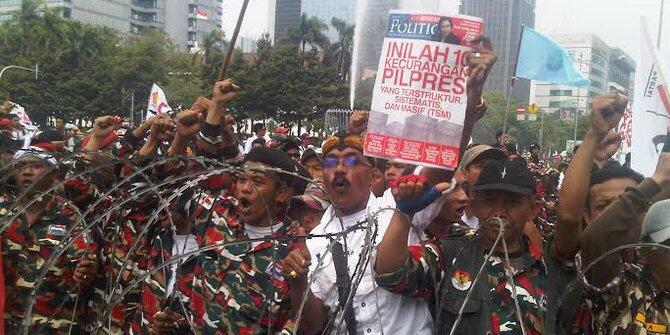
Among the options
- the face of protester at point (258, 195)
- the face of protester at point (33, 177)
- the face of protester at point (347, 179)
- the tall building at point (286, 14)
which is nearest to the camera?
the face of protester at point (347, 179)

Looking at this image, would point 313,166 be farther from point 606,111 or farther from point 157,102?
point 157,102

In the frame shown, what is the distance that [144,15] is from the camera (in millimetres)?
113000

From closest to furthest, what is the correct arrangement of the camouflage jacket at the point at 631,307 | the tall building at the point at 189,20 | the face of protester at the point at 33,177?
the camouflage jacket at the point at 631,307, the face of protester at the point at 33,177, the tall building at the point at 189,20

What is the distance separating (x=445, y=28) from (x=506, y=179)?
0.72 metres

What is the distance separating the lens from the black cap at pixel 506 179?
9.53ft

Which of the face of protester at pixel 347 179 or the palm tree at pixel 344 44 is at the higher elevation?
the palm tree at pixel 344 44

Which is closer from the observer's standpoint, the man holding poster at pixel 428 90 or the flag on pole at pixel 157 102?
the man holding poster at pixel 428 90

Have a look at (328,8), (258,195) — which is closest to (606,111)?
(258,195)

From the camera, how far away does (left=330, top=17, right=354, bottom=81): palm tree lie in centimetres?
5871

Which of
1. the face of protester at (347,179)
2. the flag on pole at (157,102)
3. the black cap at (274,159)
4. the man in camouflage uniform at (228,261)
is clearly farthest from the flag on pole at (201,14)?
the face of protester at (347,179)

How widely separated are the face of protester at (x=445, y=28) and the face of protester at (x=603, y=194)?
1050 millimetres

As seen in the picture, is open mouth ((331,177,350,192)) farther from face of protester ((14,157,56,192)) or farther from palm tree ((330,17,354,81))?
palm tree ((330,17,354,81))

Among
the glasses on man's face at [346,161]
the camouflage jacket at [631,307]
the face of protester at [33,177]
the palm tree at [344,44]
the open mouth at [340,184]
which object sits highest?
the palm tree at [344,44]

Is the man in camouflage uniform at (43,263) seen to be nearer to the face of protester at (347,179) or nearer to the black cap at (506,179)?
the face of protester at (347,179)
